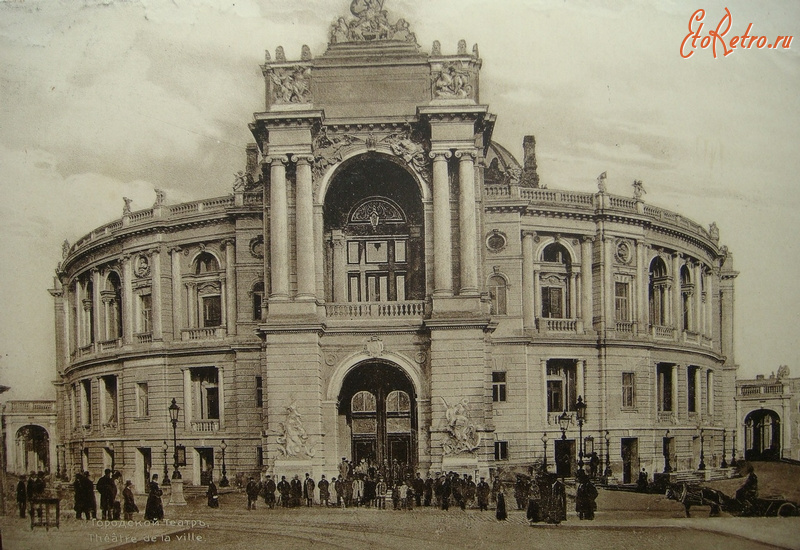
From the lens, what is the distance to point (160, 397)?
88.1 feet

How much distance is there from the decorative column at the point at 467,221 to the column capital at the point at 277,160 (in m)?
4.07

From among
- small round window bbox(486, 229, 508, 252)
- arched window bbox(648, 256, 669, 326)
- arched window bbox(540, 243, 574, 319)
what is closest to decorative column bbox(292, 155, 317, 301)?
small round window bbox(486, 229, 508, 252)

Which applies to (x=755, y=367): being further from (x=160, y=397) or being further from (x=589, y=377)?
(x=160, y=397)

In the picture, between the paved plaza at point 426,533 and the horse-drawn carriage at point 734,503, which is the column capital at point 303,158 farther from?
the horse-drawn carriage at point 734,503

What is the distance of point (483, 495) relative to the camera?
21.0 metres

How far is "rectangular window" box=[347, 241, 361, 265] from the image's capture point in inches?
989

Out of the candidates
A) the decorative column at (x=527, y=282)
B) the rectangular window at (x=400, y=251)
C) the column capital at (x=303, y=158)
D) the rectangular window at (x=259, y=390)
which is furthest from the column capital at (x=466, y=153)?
A: the rectangular window at (x=259, y=390)

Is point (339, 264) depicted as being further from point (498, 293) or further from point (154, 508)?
point (154, 508)

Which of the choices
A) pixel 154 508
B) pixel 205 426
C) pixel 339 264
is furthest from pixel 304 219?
pixel 154 508

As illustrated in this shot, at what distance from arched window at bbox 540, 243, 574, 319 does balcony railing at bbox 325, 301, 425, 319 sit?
5.01 m

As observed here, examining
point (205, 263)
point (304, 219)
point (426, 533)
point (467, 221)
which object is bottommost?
point (426, 533)

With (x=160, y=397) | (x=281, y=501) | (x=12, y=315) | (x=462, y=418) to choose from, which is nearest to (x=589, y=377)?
(x=462, y=418)

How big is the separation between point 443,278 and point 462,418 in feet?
10.7

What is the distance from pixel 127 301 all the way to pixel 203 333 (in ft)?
7.93
